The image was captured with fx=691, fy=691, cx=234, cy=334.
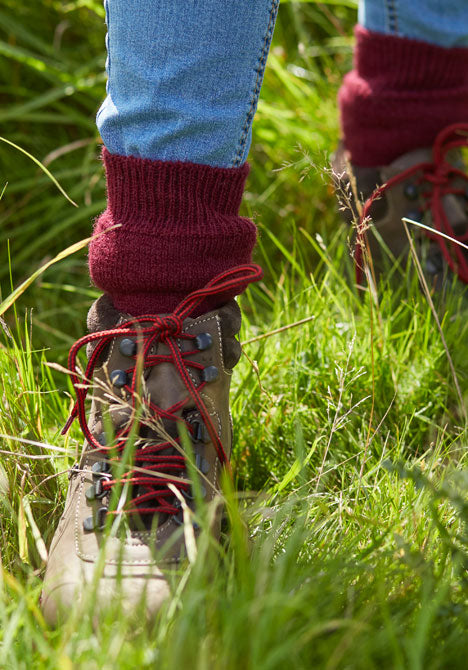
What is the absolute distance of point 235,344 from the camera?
101 centimetres

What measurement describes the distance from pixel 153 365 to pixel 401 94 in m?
0.84

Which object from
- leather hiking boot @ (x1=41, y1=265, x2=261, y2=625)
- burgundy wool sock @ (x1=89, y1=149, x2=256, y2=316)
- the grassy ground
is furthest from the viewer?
burgundy wool sock @ (x1=89, y1=149, x2=256, y2=316)

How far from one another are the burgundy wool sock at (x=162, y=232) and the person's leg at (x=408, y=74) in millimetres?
560

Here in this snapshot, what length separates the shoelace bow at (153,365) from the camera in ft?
2.92

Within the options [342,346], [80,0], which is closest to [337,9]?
[80,0]

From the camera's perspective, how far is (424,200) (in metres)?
1.43

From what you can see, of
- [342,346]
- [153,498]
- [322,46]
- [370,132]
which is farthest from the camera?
[322,46]

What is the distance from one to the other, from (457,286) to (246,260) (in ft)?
1.69

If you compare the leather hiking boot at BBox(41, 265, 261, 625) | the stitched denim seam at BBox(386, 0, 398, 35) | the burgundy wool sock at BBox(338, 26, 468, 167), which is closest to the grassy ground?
the leather hiking boot at BBox(41, 265, 261, 625)

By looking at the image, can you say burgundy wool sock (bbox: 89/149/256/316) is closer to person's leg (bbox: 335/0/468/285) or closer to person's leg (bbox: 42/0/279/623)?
person's leg (bbox: 42/0/279/623)

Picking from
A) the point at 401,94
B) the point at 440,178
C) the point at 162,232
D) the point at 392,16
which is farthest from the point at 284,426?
the point at 392,16

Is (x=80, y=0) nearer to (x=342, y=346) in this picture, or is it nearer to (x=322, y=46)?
(x=322, y=46)

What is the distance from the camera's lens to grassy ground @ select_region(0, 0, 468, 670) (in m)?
0.66

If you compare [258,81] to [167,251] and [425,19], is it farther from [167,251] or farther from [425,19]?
[425,19]
